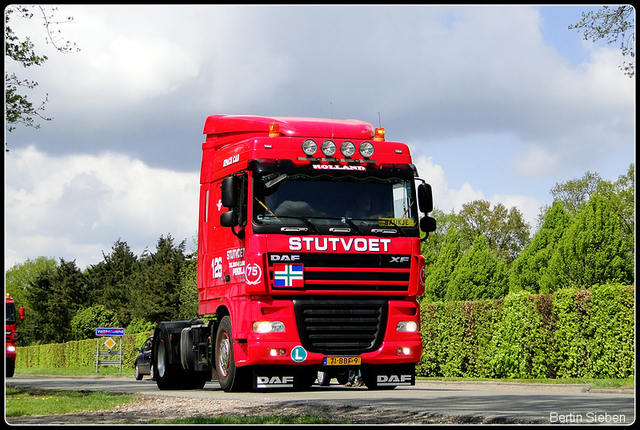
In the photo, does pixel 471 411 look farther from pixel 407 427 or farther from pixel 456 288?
pixel 456 288

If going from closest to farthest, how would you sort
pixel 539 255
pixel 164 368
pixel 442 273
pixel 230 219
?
pixel 230 219
pixel 164 368
pixel 539 255
pixel 442 273

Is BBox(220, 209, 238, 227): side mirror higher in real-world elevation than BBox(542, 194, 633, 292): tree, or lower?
lower

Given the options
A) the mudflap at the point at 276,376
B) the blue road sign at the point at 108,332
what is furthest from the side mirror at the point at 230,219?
the blue road sign at the point at 108,332

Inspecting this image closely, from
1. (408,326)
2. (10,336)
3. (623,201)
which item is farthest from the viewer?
(623,201)

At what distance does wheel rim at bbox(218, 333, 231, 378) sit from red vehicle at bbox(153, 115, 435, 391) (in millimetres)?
108

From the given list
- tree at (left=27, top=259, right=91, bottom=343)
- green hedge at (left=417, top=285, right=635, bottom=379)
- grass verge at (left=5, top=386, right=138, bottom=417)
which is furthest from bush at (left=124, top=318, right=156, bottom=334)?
grass verge at (left=5, top=386, right=138, bottom=417)

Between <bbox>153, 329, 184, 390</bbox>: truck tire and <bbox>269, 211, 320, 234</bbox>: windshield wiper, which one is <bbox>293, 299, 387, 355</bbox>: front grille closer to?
<bbox>269, 211, 320, 234</bbox>: windshield wiper

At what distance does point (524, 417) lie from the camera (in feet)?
30.8

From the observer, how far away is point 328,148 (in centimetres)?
1398

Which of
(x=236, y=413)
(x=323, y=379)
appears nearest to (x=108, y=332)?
(x=323, y=379)

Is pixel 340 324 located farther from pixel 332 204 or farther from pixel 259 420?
pixel 259 420

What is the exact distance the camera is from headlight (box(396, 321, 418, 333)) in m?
13.9

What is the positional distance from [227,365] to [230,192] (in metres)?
3.14

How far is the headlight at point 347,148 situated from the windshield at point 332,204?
1.38ft
